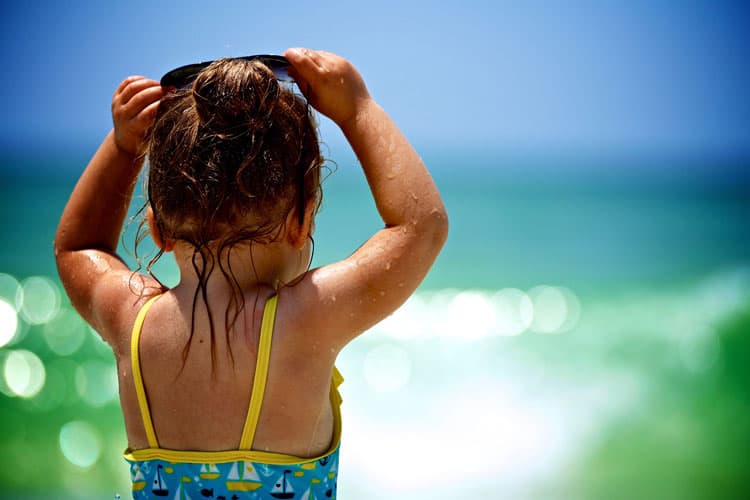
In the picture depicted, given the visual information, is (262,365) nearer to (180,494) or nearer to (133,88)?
(180,494)

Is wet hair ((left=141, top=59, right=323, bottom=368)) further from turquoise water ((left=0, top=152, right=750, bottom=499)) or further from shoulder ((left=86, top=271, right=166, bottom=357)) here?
turquoise water ((left=0, top=152, right=750, bottom=499))

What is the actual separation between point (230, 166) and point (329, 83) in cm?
24

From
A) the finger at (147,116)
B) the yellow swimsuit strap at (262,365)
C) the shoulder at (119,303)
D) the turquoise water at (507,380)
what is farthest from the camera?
the turquoise water at (507,380)

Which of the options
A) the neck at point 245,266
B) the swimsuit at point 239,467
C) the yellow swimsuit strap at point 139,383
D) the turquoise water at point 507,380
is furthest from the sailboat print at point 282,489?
the turquoise water at point 507,380

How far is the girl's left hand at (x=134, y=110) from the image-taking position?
4.76ft

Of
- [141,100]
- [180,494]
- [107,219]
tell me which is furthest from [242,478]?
[141,100]

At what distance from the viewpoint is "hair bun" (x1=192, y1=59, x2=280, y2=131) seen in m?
1.24

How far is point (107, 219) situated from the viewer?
156 centimetres

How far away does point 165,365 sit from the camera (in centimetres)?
127

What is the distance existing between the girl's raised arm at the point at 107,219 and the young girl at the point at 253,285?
4 centimetres

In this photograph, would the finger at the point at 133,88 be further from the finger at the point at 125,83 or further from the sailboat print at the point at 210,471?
the sailboat print at the point at 210,471

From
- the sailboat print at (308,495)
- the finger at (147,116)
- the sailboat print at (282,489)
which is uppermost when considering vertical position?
the finger at (147,116)

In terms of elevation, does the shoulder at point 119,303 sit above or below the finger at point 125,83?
below

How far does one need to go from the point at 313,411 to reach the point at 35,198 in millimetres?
13327
